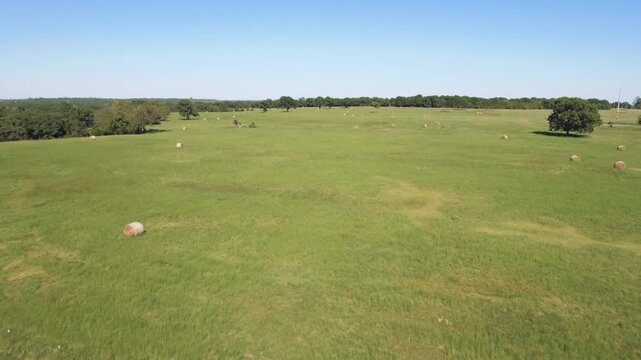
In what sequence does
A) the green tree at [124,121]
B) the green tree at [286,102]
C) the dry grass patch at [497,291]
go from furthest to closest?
the green tree at [286,102], the green tree at [124,121], the dry grass patch at [497,291]

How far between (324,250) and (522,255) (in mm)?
8295

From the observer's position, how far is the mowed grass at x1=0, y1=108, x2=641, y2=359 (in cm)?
1192

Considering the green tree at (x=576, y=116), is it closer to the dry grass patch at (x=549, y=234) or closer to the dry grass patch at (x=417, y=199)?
the dry grass patch at (x=417, y=199)

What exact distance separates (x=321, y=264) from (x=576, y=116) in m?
57.9

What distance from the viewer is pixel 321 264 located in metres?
16.9

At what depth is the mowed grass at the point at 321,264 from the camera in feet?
39.1

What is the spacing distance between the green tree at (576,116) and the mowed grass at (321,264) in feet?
97.1

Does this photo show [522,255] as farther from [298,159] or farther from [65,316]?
[298,159]

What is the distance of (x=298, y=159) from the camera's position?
4203 centimetres

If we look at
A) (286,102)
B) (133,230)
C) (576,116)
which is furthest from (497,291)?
(286,102)

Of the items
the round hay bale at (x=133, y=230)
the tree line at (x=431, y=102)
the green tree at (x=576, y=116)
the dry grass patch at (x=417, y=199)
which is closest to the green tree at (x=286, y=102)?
the tree line at (x=431, y=102)

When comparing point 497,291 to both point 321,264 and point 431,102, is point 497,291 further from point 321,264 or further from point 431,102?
point 431,102

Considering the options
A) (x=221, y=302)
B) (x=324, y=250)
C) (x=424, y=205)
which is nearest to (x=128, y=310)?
(x=221, y=302)

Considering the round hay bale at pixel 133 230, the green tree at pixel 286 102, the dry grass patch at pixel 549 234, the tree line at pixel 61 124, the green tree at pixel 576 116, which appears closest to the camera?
the dry grass patch at pixel 549 234
